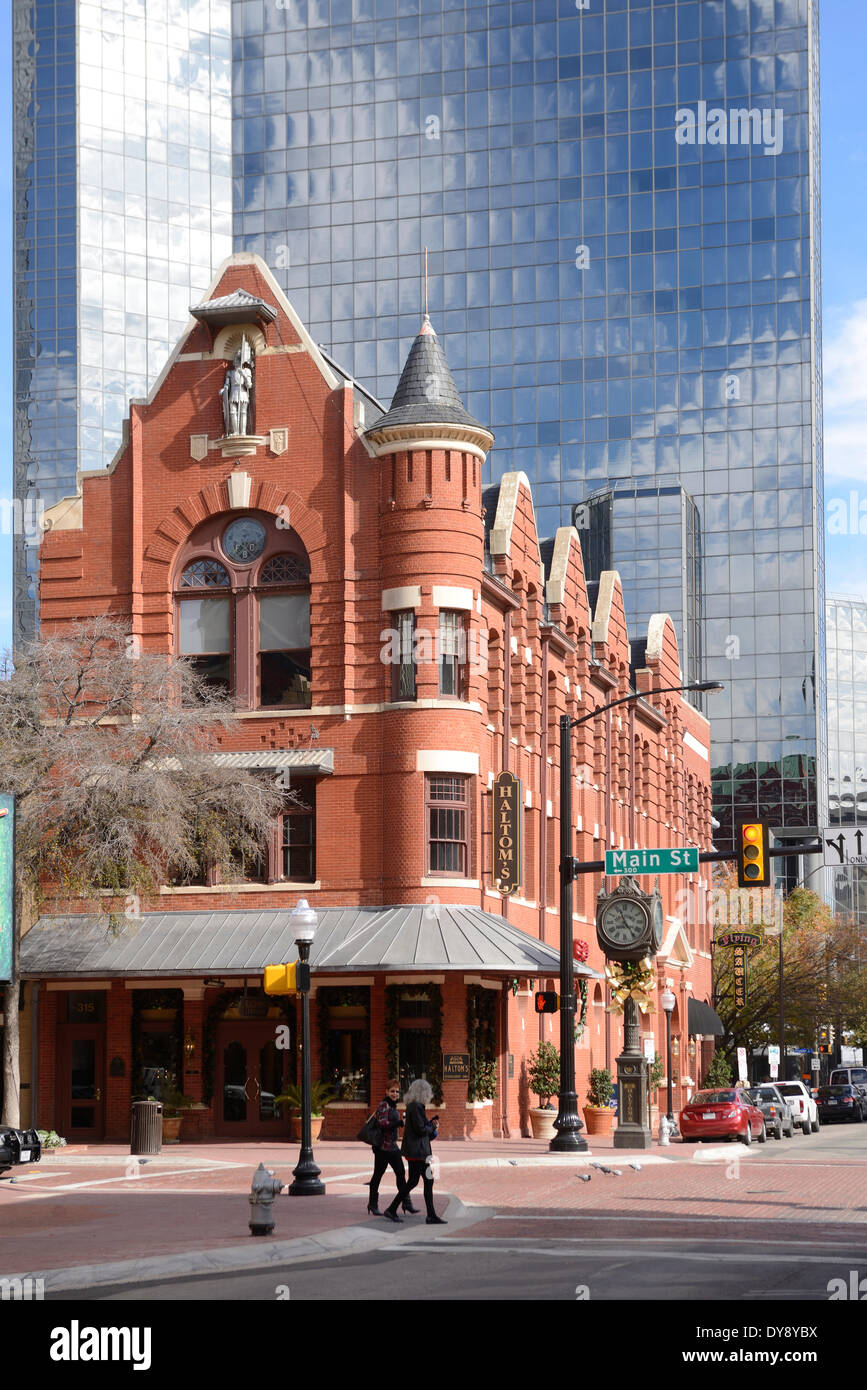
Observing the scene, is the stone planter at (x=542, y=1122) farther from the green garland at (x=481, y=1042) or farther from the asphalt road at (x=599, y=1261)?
the asphalt road at (x=599, y=1261)

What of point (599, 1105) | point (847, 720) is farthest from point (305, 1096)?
point (847, 720)

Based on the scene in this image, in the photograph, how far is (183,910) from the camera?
42.2m

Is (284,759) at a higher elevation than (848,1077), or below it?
higher

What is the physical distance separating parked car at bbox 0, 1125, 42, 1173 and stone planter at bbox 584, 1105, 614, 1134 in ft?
58.7

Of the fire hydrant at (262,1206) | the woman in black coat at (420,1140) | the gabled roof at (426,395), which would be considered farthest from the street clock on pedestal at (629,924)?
the fire hydrant at (262,1206)

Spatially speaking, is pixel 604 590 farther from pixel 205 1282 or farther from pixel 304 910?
pixel 205 1282

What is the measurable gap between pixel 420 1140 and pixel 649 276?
11625 centimetres

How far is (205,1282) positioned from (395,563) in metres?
25.6

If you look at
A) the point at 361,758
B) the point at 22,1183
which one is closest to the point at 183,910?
the point at 361,758

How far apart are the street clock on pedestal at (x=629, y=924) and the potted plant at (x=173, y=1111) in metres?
10.2

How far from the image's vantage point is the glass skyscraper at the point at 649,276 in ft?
426

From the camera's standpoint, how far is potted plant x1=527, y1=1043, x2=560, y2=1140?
42.5 m

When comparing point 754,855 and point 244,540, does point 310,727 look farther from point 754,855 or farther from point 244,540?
point 754,855

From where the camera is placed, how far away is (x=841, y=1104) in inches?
2776
